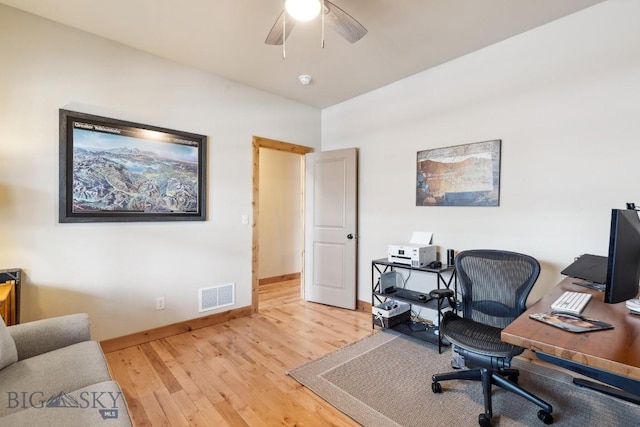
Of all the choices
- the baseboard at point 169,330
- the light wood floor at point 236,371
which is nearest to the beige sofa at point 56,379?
the light wood floor at point 236,371

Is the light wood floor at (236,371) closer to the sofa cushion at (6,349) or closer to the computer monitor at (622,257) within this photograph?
the sofa cushion at (6,349)

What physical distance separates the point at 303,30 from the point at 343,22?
68 centimetres

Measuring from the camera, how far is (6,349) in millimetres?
1438

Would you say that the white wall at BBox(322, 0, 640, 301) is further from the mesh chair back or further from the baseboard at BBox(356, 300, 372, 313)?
the baseboard at BBox(356, 300, 372, 313)

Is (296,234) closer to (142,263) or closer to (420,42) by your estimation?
(142,263)

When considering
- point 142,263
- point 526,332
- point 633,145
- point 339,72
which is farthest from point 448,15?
point 142,263

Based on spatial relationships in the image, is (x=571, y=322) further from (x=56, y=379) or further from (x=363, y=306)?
(x=363, y=306)

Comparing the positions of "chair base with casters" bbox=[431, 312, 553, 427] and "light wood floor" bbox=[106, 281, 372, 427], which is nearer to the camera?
"chair base with casters" bbox=[431, 312, 553, 427]

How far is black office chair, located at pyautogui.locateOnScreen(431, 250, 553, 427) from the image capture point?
5.80ft

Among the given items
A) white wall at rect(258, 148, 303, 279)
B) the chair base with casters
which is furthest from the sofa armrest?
white wall at rect(258, 148, 303, 279)

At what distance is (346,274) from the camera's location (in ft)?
12.6

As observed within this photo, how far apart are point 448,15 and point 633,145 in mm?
1629

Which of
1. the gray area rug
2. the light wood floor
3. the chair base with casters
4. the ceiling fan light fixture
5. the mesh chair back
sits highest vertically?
the ceiling fan light fixture

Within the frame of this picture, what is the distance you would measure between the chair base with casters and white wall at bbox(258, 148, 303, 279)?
3344mm
